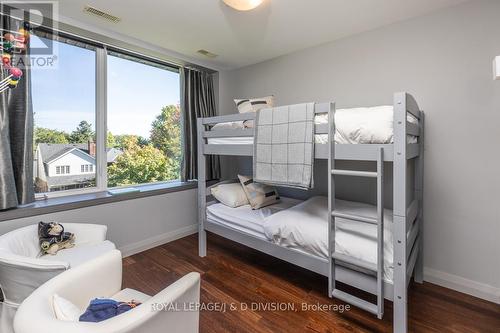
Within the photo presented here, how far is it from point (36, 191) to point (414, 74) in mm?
3717

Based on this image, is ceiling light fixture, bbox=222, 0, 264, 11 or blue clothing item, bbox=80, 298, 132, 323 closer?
blue clothing item, bbox=80, 298, 132, 323

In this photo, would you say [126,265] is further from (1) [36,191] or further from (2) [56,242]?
(1) [36,191]

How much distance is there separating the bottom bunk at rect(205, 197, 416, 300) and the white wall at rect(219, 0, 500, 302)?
0.58 m

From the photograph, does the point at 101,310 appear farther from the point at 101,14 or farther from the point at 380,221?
the point at 101,14

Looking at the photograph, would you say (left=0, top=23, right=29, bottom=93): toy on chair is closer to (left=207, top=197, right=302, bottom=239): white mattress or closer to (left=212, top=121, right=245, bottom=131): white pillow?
(left=212, top=121, right=245, bottom=131): white pillow

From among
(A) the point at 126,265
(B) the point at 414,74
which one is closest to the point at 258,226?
(A) the point at 126,265

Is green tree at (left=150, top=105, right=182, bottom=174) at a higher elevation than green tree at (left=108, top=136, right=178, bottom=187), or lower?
higher

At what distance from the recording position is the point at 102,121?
2.70 m

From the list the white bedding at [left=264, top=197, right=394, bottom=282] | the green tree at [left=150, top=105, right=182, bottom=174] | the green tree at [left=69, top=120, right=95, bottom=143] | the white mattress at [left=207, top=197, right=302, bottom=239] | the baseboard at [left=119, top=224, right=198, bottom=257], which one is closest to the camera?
the white bedding at [left=264, top=197, right=394, bottom=282]

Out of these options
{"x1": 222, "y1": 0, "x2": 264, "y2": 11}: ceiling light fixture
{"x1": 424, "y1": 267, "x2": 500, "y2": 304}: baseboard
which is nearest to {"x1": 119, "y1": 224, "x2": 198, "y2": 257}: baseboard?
{"x1": 222, "y1": 0, "x2": 264, "y2": 11}: ceiling light fixture

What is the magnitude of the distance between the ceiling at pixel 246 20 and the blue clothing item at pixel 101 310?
215 cm

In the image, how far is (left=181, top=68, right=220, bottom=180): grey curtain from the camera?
10.8ft

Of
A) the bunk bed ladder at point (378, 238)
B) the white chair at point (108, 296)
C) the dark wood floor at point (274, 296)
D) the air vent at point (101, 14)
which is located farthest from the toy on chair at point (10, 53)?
the bunk bed ladder at point (378, 238)

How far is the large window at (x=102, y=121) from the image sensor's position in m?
2.36
